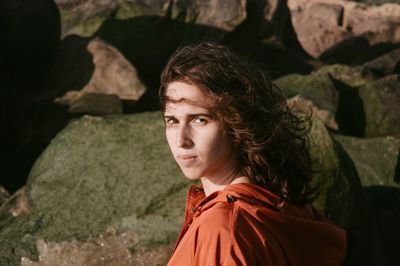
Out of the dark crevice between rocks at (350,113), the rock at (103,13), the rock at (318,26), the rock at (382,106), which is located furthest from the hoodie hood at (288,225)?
the rock at (318,26)

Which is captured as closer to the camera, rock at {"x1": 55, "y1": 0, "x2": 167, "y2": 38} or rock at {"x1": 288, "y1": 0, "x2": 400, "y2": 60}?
rock at {"x1": 55, "y1": 0, "x2": 167, "y2": 38}

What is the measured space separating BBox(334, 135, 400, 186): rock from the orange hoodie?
5.11m

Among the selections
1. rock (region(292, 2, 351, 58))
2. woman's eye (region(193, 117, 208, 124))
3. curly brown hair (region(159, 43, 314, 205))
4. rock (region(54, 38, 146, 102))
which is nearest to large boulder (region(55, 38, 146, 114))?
rock (region(54, 38, 146, 102))

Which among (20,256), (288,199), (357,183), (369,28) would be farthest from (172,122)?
(369,28)

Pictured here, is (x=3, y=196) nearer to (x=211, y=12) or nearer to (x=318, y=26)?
(x=211, y=12)

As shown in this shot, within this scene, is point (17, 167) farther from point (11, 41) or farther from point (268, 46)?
point (268, 46)

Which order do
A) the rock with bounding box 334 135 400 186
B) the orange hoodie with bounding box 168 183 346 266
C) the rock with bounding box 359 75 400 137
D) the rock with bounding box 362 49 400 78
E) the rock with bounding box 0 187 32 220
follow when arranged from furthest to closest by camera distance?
the rock with bounding box 362 49 400 78 < the rock with bounding box 359 75 400 137 < the rock with bounding box 334 135 400 186 < the rock with bounding box 0 187 32 220 < the orange hoodie with bounding box 168 183 346 266

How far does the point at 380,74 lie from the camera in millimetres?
12367

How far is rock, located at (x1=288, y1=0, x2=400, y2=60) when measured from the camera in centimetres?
1780

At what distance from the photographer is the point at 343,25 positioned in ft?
70.7

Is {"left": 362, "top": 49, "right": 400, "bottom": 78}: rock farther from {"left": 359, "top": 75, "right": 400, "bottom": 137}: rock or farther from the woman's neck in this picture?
the woman's neck

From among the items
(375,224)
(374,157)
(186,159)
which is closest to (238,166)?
(186,159)

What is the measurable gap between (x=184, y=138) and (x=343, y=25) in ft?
65.0

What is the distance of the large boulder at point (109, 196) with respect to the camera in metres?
5.27
